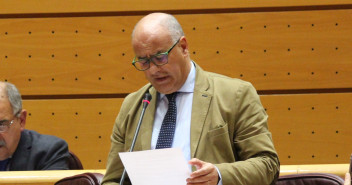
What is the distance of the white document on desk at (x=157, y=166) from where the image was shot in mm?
1830

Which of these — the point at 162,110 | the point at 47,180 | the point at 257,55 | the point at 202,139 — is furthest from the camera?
the point at 257,55

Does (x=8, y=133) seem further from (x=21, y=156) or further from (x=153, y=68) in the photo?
(x=153, y=68)

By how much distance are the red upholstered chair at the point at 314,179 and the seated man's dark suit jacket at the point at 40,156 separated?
1174mm

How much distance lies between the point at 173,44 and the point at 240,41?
1823 mm

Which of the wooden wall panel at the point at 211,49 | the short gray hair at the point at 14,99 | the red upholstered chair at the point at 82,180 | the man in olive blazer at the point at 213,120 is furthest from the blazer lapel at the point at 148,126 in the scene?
the wooden wall panel at the point at 211,49

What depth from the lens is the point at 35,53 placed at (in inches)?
154

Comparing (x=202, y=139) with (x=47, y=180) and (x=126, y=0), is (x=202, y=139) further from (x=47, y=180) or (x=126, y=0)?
(x=126, y=0)

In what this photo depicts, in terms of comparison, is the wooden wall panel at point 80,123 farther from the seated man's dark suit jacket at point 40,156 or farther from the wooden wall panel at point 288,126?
the seated man's dark suit jacket at point 40,156

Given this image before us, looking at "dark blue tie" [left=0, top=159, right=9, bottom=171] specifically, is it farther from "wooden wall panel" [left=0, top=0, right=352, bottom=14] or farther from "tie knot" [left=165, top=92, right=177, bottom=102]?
"wooden wall panel" [left=0, top=0, right=352, bottom=14]

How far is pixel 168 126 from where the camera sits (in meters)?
2.12

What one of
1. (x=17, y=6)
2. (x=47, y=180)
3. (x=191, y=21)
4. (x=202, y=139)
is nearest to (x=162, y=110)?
(x=202, y=139)

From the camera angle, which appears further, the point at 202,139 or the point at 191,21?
the point at 191,21

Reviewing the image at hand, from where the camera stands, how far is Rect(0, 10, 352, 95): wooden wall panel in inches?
151

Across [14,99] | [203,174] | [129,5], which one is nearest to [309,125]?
[129,5]
